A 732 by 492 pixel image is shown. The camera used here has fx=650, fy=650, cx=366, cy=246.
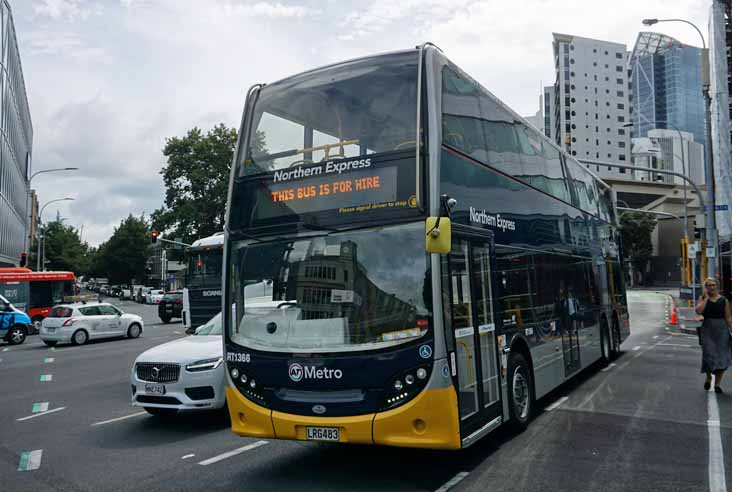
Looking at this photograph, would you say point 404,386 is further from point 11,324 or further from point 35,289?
point 35,289

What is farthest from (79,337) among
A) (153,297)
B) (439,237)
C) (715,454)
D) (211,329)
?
(153,297)

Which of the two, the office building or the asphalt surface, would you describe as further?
the office building

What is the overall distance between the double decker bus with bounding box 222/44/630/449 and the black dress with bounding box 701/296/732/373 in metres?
4.14

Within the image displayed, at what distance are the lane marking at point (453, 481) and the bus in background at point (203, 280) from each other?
47.1 feet

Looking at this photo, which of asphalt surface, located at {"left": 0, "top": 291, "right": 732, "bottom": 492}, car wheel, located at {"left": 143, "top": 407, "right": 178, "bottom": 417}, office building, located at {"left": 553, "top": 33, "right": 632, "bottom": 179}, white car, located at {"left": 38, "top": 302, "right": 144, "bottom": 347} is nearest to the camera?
asphalt surface, located at {"left": 0, "top": 291, "right": 732, "bottom": 492}

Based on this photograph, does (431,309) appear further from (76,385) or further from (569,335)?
(76,385)

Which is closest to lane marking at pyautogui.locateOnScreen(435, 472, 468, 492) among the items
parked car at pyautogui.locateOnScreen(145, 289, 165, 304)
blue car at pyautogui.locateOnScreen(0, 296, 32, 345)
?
blue car at pyautogui.locateOnScreen(0, 296, 32, 345)

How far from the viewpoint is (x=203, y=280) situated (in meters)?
20.2

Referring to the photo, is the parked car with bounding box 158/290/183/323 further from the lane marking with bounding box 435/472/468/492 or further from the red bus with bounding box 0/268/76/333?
the lane marking with bounding box 435/472/468/492

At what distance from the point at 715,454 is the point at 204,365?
21.2 ft

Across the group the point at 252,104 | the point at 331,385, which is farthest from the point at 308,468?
the point at 252,104

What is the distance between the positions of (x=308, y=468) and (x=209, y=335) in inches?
168

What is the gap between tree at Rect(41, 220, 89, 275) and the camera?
93.2m

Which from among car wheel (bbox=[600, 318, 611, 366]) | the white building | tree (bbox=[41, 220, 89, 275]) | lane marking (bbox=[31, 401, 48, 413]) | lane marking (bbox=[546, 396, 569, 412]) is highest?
the white building
